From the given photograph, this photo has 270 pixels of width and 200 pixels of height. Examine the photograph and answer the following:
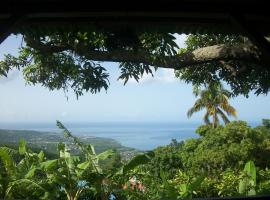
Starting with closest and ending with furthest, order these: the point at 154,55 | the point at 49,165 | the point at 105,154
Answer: the point at 49,165, the point at 105,154, the point at 154,55

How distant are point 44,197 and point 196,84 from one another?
15.1ft

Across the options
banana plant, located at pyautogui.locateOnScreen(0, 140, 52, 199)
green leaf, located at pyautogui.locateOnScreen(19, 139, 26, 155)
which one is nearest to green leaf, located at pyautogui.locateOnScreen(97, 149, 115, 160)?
banana plant, located at pyautogui.locateOnScreen(0, 140, 52, 199)

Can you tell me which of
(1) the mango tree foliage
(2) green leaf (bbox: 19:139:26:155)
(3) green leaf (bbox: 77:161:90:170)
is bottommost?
(3) green leaf (bbox: 77:161:90:170)

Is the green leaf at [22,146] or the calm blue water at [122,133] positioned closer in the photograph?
the green leaf at [22,146]

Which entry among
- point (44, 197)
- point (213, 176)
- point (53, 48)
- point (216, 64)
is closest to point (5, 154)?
point (44, 197)

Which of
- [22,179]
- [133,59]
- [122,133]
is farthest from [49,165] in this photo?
[122,133]

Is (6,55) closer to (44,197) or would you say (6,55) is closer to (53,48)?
(53,48)

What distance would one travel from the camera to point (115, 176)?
5.80 m

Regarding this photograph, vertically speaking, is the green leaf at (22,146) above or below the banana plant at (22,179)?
above

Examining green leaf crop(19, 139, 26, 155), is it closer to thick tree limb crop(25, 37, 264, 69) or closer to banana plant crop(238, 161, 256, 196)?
thick tree limb crop(25, 37, 264, 69)

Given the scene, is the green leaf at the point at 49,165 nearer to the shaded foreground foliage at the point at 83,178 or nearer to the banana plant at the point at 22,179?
the shaded foreground foliage at the point at 83,178

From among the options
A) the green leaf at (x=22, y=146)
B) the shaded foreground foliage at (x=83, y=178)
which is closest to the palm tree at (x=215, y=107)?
the shaded foreground foliage at (x=83, y=178)

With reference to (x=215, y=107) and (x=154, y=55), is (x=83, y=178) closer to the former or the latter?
(x=154, y=55)

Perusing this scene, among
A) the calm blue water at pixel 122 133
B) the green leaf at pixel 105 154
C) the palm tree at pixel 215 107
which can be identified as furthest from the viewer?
the palm tree at pixel 215 107
